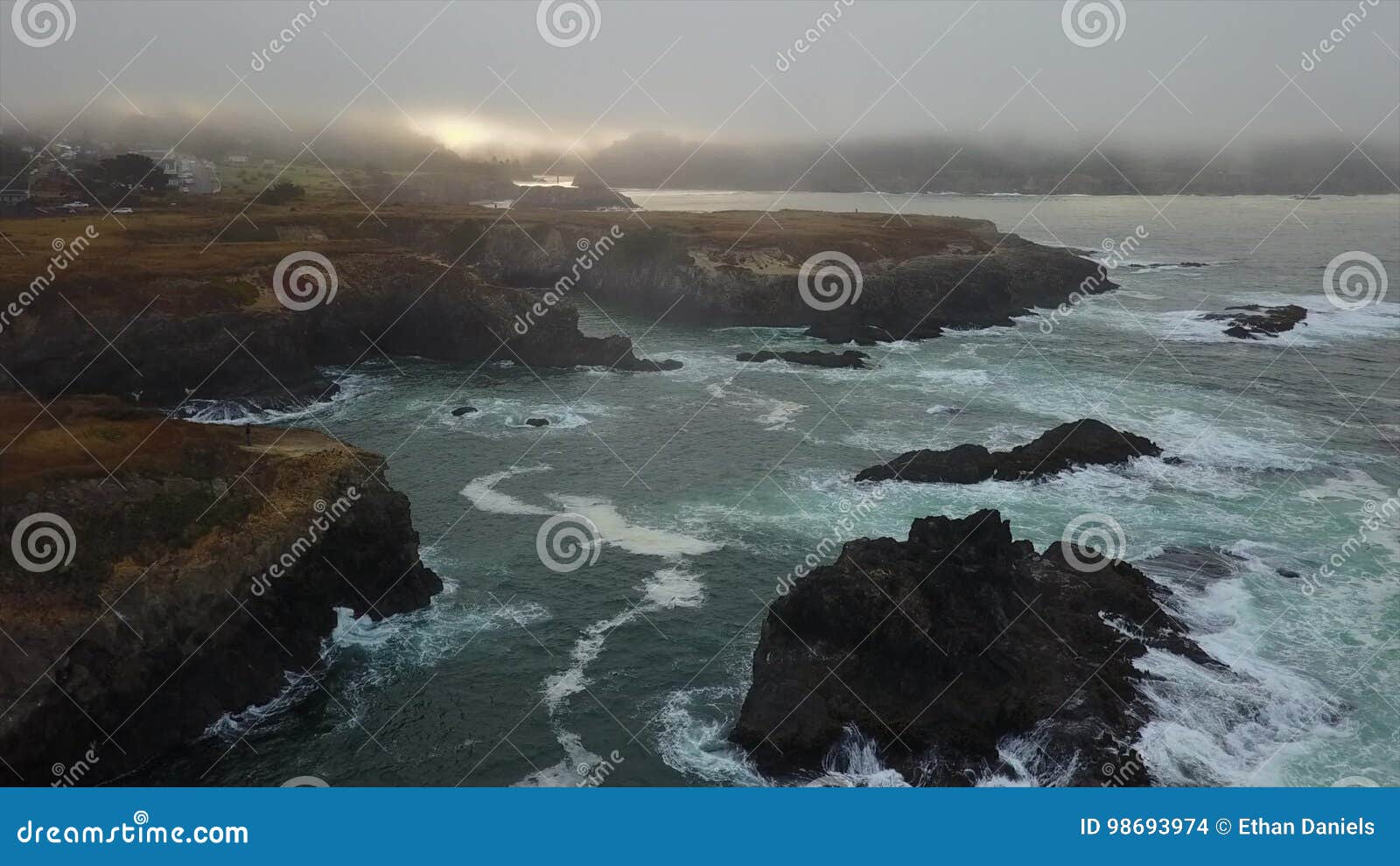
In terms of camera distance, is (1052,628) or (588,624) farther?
(588,624)

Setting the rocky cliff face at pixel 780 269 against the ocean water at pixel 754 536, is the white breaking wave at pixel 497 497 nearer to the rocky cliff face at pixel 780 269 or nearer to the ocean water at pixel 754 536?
the ocean water at pixel 754 536

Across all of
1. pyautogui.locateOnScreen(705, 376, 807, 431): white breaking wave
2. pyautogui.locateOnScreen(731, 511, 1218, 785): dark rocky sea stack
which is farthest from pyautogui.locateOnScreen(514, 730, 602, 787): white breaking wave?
pyautogui.locateOnScreen(705, 376, 807, 431): white breaking wave

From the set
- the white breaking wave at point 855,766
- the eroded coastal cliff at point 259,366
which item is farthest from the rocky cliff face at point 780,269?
the white breaking wave at point 855,766

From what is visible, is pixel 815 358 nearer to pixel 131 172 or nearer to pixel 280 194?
pixel 280 194

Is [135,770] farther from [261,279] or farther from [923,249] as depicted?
[923,249]

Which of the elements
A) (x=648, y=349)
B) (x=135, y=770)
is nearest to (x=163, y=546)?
(x=135, y=770)

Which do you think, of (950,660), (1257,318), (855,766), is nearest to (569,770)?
(855,766)

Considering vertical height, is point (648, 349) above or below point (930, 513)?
above
